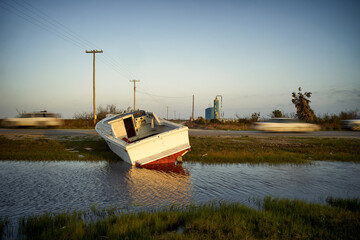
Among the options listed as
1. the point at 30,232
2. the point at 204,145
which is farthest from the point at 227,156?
the point at 30,232

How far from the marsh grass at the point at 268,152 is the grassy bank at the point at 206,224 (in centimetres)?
584

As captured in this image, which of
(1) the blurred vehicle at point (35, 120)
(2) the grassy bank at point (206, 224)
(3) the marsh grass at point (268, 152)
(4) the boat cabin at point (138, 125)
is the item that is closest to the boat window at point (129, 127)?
(4) the boat cabin at point (138, 125)

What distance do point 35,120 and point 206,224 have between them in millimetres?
25813

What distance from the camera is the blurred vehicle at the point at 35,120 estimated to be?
25.1 metres

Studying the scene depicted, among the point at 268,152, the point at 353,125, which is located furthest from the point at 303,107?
the point at 268,152

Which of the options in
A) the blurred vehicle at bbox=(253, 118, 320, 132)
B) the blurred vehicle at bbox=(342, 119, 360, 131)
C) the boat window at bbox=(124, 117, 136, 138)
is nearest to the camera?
the boat window at bbox=(124, 117, 136, 138)

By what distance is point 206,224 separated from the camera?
13.3ft

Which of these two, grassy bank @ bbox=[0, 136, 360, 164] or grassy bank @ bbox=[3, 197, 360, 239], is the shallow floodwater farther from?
grassy bank @ bbox=[0, 136, 360, 164]

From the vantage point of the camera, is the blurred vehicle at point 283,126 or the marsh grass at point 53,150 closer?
the marsh grass at point 53,150

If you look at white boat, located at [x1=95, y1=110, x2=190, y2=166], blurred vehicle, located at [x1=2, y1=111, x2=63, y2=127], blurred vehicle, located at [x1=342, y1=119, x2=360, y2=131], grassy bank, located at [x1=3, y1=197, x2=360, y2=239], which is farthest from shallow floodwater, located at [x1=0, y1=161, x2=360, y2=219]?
blurred vehicle, located at [x1=342, y1=119, x2=360, y2=131]

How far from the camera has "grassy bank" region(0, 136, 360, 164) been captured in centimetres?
1073

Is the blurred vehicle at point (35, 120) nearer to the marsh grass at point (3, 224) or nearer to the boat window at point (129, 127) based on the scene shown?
the boat window at point (129, 127)

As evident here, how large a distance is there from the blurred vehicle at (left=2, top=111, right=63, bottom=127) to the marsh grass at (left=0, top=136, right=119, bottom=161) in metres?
11.6

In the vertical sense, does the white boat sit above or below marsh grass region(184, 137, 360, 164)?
above
